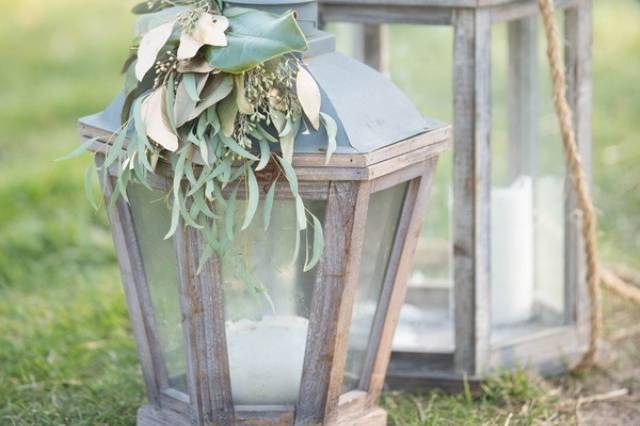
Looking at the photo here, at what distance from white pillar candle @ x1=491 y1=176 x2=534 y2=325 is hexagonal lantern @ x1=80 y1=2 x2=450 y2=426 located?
0.49m

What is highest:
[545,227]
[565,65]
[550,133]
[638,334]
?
[565,65]

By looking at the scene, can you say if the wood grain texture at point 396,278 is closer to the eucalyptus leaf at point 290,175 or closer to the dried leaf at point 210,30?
the eucalyptus leaf at point 290,175

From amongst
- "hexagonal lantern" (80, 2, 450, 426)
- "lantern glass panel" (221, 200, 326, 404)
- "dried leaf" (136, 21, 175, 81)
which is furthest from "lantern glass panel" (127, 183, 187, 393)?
"dried leaf" (136, 21, 175, 81)

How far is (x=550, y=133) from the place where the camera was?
2.20 metres

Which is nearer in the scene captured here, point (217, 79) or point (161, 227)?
point (217, 79)

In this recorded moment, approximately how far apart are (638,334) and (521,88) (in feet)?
2.01

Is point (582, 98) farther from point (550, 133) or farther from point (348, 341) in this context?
point (348, 341)

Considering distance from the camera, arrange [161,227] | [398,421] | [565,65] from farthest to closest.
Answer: [565,65]
[398,421]
[161,227]

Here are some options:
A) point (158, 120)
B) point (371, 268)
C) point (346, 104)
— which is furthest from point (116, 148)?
point (371, 268)

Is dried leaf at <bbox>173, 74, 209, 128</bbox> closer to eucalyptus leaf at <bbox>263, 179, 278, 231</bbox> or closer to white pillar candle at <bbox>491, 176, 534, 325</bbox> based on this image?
eucalyptus leaf at <bbox>263, 179, 278, 231</bbox>

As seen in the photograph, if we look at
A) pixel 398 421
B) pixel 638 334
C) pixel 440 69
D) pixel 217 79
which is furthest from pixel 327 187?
pixel 638 334

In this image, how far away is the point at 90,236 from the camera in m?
2.96

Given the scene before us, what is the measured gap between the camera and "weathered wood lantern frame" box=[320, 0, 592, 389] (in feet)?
6.26

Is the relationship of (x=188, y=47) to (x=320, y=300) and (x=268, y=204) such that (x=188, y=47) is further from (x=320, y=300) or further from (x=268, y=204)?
(x=320, y=300)
